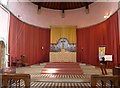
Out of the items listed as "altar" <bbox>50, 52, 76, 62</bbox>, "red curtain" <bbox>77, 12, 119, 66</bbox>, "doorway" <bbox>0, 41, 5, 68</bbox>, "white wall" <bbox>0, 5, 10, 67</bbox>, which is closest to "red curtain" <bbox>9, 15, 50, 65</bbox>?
"white wall" <bbox>0, 5, 10, 67</bbox>

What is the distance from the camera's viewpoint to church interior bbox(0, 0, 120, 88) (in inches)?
474

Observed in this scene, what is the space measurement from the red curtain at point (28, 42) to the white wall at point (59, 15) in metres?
0.65

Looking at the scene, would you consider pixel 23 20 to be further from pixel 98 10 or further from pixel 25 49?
pixel 98 10

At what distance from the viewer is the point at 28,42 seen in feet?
49.2

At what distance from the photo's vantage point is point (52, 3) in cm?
1580

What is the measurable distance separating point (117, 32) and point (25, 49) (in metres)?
7.10

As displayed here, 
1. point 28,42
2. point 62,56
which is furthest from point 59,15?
point 28,42

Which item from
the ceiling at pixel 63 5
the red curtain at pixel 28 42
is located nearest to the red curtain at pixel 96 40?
the ceiling at pixel 63 5

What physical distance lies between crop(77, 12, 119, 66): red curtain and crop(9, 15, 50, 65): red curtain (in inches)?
122

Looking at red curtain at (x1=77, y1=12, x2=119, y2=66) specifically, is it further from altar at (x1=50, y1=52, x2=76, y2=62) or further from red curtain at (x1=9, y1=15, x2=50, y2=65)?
red curtain at (x1=9, y1=15, x2=50, y2=65)

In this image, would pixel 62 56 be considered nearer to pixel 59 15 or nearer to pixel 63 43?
pixel 63 43

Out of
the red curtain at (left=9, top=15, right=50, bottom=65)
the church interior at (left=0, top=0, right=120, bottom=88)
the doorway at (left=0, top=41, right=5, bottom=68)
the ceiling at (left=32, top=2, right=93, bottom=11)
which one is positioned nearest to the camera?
the doorway at (left=0, top=41, right=5, bottom=68)

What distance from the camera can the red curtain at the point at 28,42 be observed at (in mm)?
12469

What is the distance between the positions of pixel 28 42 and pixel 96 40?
222 inches
